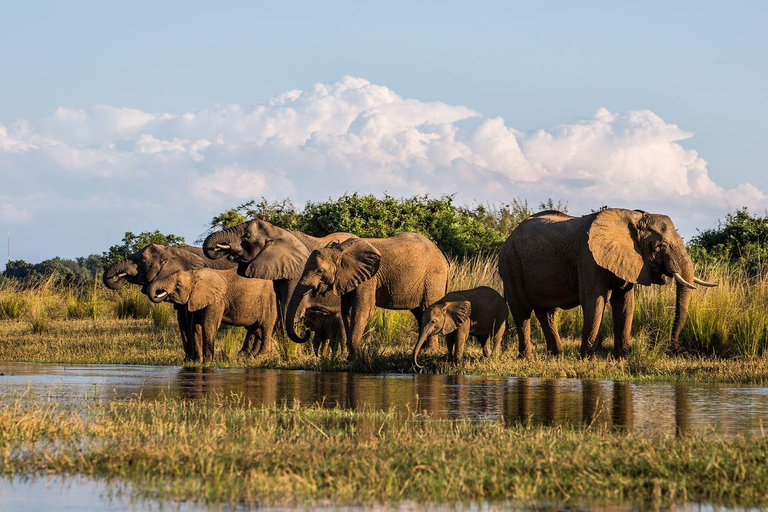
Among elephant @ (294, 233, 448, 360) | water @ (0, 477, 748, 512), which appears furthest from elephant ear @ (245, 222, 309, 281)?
water @ (0, 477, 748, 512)

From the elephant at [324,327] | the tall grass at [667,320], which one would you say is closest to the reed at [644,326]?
the tall grass at [667,320]

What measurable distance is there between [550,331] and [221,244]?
631 cm

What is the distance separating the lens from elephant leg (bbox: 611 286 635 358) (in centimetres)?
1769

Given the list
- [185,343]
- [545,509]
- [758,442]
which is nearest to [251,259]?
[185,343]

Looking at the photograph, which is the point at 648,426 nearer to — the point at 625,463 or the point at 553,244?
the point at 625,463

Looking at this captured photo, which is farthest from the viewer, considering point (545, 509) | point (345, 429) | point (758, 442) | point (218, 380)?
point (218, 380)

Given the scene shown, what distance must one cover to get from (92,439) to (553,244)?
11063mm

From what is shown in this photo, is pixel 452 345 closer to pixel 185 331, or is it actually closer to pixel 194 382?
pixel 194 382

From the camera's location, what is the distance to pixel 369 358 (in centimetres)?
1669

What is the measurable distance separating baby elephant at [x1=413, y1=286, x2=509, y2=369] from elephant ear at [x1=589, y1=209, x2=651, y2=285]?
1.67 meters

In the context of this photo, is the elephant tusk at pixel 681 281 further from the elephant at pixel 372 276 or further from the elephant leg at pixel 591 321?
the elephant at pixel 372 276

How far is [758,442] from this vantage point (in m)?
8.33

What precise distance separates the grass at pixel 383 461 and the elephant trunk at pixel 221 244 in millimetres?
11868

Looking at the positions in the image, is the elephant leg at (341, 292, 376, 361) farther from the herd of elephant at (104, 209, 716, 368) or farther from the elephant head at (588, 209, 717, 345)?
the elephant head at (588, 209, 717, 345)
